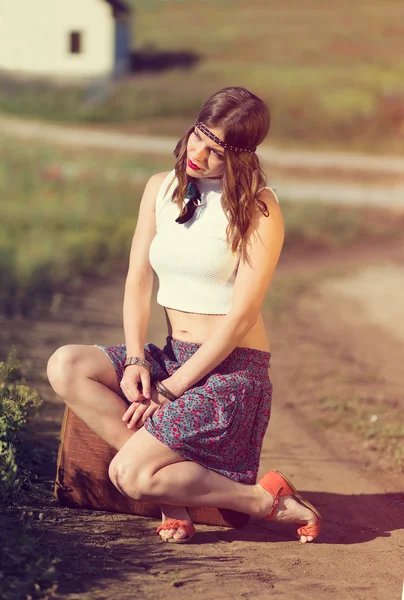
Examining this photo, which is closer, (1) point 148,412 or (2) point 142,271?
(1) point 148,412

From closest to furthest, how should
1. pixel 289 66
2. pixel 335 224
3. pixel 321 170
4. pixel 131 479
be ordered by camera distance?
pixel 131 479, pixel 335 224, pixel 289 66, pixel 321 170

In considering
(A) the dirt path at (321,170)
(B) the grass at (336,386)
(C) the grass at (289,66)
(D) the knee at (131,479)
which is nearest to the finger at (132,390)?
(D) the knee at (131,479)

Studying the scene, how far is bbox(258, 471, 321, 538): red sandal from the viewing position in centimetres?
356

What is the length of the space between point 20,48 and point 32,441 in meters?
2.60

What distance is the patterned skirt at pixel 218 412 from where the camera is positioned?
11.0ft

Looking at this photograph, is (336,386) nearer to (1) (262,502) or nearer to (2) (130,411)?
(1) (262,502)

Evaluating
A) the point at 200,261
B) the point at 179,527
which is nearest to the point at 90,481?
the point at 179,527

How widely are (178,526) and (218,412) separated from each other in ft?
1.45

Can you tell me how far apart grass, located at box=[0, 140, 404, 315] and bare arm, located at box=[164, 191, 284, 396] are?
4.19 meters

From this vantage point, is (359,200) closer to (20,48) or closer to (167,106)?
(167,106)

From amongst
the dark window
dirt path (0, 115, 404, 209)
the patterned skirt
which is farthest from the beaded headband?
dirt path (0, 115, 404, 209)

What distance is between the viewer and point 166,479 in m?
3.33

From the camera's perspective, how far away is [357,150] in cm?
1683

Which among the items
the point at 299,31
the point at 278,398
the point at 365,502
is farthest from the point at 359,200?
the point at 365,502
